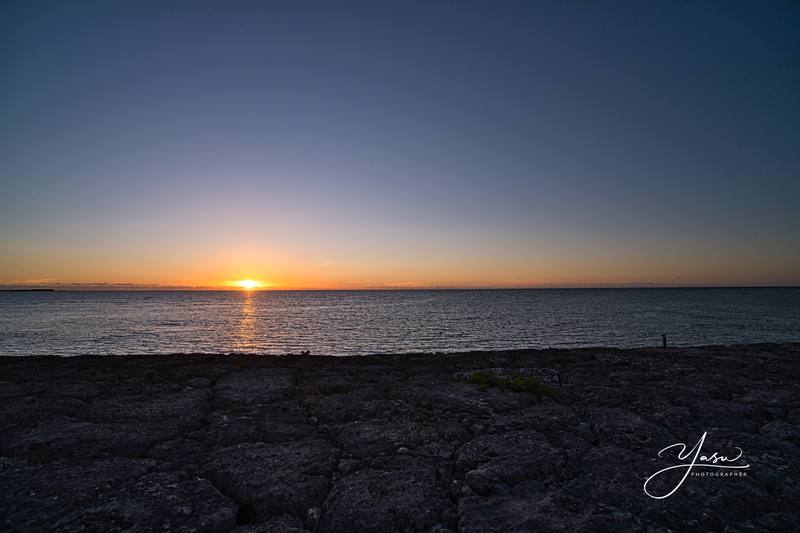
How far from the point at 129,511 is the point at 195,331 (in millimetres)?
48383

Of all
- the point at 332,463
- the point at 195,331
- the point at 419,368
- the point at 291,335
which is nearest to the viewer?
the point at 332,463

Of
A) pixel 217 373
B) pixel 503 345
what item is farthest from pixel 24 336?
pixel 503 345

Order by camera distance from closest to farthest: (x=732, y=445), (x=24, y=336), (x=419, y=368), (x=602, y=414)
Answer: (x=732, y=445) → (x=602, y=414) → (x=419, y=368) → (x=24, y=336)

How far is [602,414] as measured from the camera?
27.3ft

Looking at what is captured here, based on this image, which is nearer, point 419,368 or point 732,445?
point 732,445

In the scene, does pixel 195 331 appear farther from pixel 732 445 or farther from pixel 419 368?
pixel 732 445

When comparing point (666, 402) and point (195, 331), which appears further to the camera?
point (195, 331)

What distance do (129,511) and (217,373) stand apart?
25.3 feet

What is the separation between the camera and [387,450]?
6.69 m

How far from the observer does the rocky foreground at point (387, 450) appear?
4.89 m

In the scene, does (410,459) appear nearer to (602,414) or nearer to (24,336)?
(602,414)

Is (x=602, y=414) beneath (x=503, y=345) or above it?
above

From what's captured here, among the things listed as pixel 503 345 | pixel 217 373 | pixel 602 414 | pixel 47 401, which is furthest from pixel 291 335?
pixel 602 414

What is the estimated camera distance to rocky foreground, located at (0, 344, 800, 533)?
4895 millimetres
